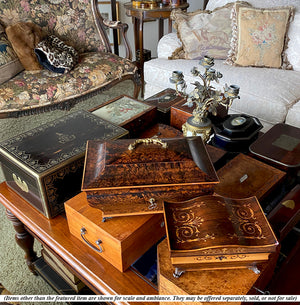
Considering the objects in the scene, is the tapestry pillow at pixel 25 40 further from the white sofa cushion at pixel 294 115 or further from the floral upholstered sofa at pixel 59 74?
the white sofa cushion at pixel 294 115

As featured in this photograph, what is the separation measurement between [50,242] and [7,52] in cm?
160

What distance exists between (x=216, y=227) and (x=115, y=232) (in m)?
0.26

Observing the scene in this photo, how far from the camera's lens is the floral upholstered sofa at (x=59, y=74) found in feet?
6.29

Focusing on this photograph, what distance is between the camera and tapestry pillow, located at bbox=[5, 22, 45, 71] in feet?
6.60

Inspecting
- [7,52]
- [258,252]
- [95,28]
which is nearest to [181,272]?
[258,252]

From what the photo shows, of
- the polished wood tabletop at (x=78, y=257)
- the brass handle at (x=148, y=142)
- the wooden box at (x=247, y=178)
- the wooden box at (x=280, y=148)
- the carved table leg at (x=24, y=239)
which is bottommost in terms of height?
the carved table leg at (x=24, y=239)

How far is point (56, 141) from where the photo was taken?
1.03 m

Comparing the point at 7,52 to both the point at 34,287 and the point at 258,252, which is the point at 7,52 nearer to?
the point at 34,287

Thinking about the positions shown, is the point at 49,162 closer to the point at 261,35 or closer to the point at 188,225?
the point at 188,225

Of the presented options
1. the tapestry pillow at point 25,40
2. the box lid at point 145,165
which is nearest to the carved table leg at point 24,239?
the box lid at point 145,165

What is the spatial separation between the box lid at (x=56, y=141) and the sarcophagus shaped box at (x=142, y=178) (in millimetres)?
146

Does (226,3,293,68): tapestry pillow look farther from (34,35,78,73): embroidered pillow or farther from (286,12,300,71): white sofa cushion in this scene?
(34,35,78,73): embroidered pillow

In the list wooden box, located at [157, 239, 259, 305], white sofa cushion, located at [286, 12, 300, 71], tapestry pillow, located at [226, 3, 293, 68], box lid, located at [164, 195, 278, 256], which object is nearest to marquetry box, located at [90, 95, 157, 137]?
box lid, located at [164, 195, 278, 256]

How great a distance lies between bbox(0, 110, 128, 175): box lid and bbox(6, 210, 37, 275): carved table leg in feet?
0.91
